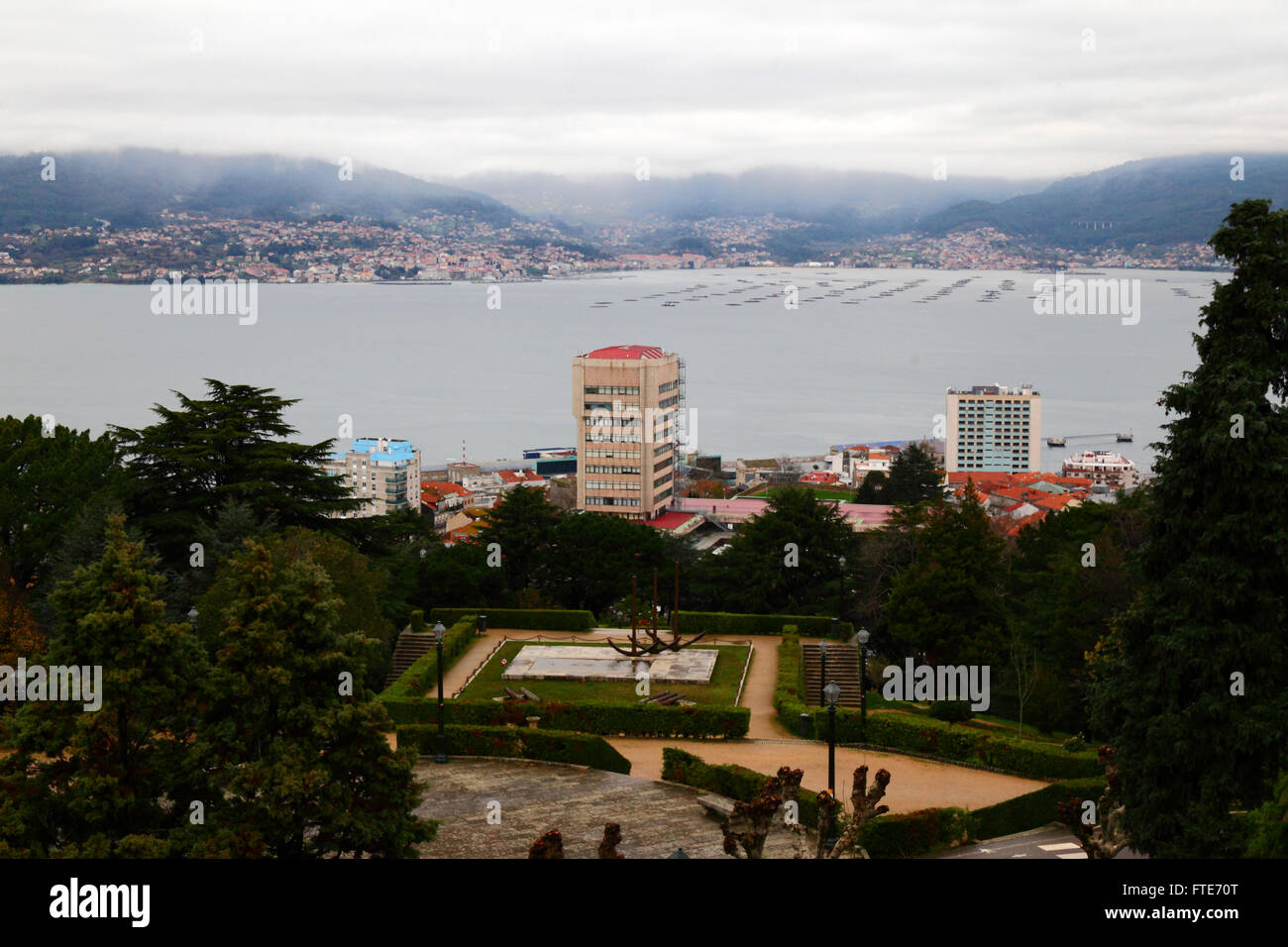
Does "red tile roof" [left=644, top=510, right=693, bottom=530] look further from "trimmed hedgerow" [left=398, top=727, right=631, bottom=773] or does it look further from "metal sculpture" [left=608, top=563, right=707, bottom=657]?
"trimmed hedgerow" [left=398, top=727, right=631, bottom=773]

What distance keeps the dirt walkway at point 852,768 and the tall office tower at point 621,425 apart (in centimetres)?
5087

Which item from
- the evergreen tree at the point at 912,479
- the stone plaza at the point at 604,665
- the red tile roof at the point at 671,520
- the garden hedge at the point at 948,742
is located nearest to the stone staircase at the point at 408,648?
the stone plaza at the point at 604,665

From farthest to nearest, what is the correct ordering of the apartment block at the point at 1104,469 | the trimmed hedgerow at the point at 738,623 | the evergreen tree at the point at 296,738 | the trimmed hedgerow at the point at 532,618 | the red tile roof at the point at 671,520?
the apartment block at the point at 1104,469, the red tile roof at the point at 671,520, the trimmed hedgerow at the point at 532,618, the trimmed hedgerow at the point at 738,623, the evergreen tree at the point at 296,738

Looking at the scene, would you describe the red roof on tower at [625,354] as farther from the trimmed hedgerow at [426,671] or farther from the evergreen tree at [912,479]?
the trimmed hedgerow at [426,671]

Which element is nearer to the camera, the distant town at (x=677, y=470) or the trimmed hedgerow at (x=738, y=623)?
the trimmed hedgerow at (x=738, y=623)

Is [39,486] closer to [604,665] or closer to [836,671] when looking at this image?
[604,665]

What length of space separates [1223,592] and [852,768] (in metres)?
6.97

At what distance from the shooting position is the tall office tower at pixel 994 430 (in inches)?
4163

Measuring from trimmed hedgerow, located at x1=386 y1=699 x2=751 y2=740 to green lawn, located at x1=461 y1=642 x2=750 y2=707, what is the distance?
911 mm

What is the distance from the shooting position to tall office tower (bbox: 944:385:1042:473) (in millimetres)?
105750

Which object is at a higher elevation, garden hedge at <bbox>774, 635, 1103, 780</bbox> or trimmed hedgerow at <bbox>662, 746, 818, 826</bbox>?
trimmed hedgerow at <bbox>662, 746, 818, 826</bbox>

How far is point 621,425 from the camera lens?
7031 cm

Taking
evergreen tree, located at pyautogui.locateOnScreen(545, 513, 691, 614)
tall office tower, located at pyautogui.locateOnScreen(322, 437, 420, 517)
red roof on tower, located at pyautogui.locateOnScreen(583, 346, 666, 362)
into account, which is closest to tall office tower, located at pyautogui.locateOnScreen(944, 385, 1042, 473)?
red roof on tower, located at pyautogui.locateOnScreen(583, 346, 666, 362)
